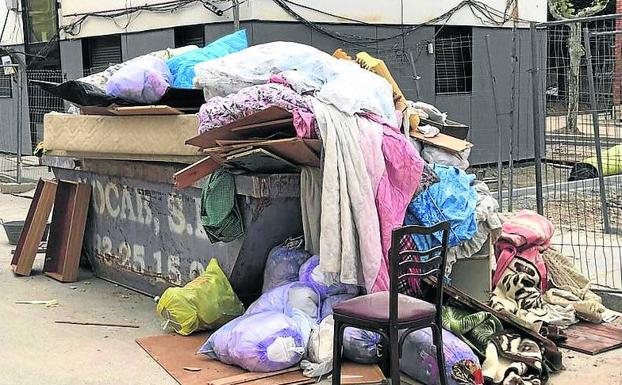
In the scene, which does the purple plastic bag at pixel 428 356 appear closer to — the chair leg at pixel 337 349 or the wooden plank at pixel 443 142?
the chair leg at pixel 337 349

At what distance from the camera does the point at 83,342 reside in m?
5.79

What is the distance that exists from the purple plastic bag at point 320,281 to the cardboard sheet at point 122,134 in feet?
4.55

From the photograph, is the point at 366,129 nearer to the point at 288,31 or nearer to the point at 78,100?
the point at 78,100

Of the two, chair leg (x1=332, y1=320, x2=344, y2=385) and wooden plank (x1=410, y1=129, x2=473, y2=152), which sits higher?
wooden plank (x1=410, y1=129, x2=473, y2=152)

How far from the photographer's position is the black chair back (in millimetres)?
4039

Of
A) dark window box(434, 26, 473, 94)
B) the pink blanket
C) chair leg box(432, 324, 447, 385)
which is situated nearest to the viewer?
chair leg box(432, 324, 447, 385)

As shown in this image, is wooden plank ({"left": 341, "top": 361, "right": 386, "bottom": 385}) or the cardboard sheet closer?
wooden plank ({"left": 341, "top": 361, "right": 386, "bottom": 385})

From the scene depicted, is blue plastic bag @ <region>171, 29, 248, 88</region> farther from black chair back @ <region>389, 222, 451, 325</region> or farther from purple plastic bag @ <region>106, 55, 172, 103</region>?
black chair back @ <region>389, 222, 451, 325</region>

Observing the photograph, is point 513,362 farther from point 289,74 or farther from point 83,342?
point 83,342

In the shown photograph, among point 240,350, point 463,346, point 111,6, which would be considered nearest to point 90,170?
point 240,350

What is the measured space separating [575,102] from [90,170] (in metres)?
5.93

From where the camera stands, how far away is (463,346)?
4.90 meters

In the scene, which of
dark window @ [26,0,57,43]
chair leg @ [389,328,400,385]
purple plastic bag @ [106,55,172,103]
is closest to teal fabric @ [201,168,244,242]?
purple plastic bag @ [106,55,172,103]

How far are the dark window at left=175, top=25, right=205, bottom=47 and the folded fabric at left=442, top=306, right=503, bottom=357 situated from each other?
7.93 meters
